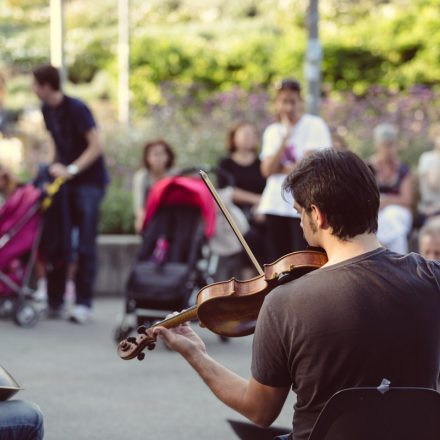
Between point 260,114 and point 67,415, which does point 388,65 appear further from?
point 67,415

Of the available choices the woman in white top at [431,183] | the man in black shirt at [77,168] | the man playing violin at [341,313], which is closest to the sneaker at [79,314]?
the man in black shirt at [77,168]

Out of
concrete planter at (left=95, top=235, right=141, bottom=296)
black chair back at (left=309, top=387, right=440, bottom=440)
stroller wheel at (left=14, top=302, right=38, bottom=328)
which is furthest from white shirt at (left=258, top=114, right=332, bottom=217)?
black chair back at (left=309, top=387, right=440, bottom=440)

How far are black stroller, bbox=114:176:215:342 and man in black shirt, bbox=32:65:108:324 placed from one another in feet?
2.38

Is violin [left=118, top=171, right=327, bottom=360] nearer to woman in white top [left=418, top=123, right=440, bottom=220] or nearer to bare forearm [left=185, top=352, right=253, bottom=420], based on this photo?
bare forearm [left=185, top=352, right=253, bottom=420]

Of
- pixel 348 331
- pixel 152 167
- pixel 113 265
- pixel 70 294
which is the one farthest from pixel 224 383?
pixel 113 265

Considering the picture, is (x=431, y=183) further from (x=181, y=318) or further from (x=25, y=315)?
(x=181, y=318)

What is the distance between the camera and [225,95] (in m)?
17.2

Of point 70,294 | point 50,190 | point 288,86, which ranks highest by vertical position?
point 288,86

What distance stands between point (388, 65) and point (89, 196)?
20.3 metres

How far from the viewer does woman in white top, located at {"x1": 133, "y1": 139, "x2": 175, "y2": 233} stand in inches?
362

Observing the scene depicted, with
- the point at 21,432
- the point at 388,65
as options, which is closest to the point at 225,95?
the point at 388,65

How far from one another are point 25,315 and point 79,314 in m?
0.44

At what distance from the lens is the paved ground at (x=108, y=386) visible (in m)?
5.47

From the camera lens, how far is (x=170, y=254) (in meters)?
8.21
